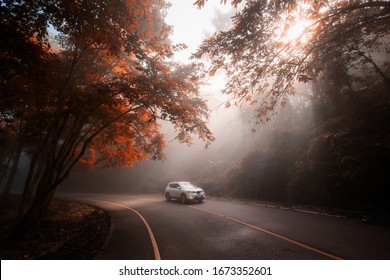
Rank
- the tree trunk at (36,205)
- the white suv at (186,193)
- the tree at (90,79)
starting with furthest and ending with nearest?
1. the white suv at (186,193)
2. the tree trunk at (36,205)
3. the tree at (90,79)

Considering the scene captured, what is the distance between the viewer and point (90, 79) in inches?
470

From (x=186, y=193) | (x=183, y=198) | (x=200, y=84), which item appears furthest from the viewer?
(x=183, y=198)

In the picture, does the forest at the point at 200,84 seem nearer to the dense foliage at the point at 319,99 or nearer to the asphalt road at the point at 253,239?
the dense foliage at the point at 319,99

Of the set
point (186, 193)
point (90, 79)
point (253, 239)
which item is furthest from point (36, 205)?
point (253, 239)

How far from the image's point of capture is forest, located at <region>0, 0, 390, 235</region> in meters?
6.88

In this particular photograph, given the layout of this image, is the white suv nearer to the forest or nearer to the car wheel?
the car wheel

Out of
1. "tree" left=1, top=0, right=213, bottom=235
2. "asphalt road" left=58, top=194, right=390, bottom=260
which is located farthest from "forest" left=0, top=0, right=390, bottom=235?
"asphalt road" left=58, top=194, right=390, bottom=260

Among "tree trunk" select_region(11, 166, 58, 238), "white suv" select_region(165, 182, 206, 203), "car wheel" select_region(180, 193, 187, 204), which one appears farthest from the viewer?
"car wheel" select_region(180, 193, 187, 204)

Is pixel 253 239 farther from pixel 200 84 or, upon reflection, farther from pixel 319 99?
pixel 319 99

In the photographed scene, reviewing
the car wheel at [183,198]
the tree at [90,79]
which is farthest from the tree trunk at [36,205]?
the car wheel at [183,198]

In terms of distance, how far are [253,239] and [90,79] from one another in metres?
11.2

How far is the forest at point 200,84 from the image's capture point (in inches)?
271

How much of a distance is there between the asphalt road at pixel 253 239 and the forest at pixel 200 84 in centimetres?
380

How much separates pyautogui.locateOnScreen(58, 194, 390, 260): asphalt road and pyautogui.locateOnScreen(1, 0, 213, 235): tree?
4146 mm
